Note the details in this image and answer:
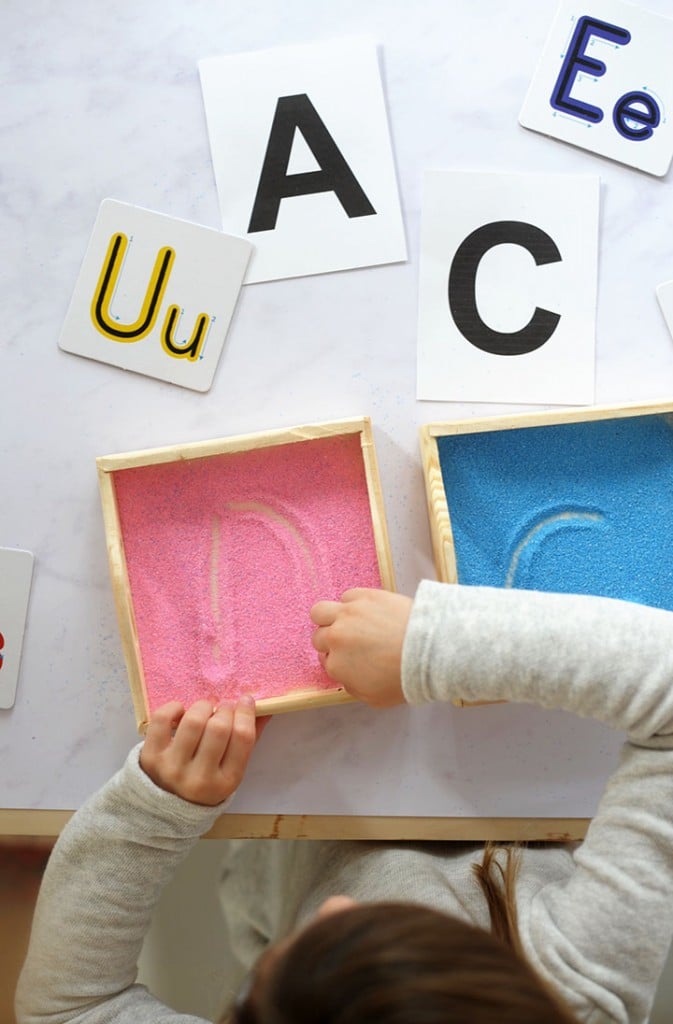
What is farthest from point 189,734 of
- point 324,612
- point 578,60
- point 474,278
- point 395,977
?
point 578,60

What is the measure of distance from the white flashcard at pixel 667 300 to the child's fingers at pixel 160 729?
57 cm

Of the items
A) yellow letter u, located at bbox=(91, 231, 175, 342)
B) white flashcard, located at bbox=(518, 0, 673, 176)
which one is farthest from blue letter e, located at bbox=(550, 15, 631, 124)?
yellow letter u, located at bbox=(91, 231, 175, 342)

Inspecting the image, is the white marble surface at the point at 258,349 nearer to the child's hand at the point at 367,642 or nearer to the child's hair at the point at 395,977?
the child's hand at the point at 367,642

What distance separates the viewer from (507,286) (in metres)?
0.81

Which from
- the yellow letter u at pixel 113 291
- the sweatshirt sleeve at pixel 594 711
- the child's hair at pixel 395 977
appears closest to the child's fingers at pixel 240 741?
the sweatshirt sleeve at pixel 594 711

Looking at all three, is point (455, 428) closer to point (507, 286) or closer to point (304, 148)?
point (507, 286)

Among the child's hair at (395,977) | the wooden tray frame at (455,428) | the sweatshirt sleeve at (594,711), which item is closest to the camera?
the child's hair at (395,977)

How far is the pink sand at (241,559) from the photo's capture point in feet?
2.57

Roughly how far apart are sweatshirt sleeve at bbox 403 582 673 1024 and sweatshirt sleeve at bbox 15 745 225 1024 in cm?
24

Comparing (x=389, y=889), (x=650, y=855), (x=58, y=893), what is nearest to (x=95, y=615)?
(x=58, y=893)

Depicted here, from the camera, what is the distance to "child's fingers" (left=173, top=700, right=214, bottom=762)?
29.2 inches

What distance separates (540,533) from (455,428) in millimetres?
123

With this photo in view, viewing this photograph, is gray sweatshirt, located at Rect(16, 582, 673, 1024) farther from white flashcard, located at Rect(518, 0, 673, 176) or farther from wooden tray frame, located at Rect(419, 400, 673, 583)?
white flashcard, located at Rect(518, 0, 673, 176)

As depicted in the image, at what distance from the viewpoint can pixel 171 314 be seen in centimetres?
81
